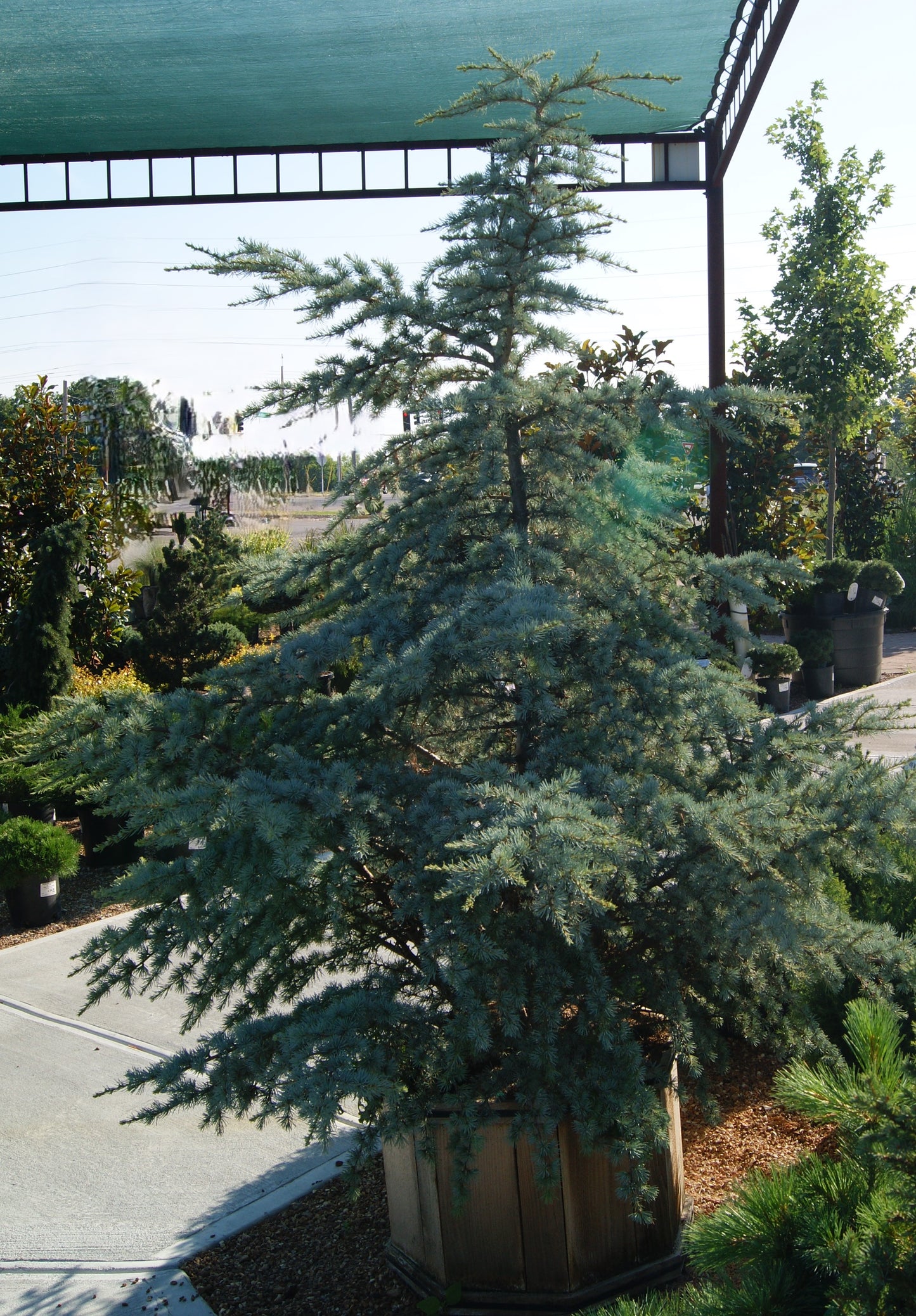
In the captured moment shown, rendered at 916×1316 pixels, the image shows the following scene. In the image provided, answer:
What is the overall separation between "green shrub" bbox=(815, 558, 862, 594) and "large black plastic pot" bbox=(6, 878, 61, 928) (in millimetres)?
9027

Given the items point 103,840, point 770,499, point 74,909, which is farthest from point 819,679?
point 74,909

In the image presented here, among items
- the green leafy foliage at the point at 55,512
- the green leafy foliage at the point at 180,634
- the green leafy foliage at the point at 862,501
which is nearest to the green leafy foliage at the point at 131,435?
the green leafy foliage at the point at 55,512

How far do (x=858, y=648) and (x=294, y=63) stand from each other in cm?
896

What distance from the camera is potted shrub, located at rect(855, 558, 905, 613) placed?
12852mm

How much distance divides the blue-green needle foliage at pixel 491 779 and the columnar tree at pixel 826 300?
1107 cm

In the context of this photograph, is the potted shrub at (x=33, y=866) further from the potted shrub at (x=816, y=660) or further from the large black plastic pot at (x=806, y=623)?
the large black plastic pot at (x=806, y=623)

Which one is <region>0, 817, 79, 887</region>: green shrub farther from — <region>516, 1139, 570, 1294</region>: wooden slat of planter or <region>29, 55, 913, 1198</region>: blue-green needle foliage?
<region>516, 1139, 570, 1294</region>: wooden slat of planter

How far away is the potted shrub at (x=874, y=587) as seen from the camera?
12852 mm

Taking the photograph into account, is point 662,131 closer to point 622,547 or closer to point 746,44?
point 746,44

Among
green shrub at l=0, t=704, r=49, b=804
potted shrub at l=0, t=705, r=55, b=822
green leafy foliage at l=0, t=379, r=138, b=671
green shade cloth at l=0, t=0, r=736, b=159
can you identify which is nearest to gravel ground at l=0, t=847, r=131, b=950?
potted shrub at l=0, t=705, r=55, b=822

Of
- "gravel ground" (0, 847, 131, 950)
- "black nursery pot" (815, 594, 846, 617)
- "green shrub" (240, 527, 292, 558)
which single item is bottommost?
"gravel ground" (0, 847, 131, 950)

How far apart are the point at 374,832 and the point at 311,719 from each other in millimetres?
434

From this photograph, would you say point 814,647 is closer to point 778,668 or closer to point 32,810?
point 778,668

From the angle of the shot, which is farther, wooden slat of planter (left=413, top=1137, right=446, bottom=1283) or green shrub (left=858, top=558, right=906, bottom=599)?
green shrub (left=858, top=558, right=906, bottom=599)
